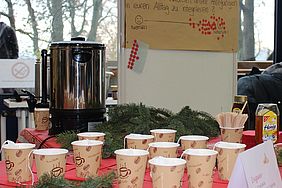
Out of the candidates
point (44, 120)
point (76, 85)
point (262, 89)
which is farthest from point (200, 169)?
point (262, 89)

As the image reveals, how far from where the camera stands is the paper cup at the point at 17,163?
1.25m

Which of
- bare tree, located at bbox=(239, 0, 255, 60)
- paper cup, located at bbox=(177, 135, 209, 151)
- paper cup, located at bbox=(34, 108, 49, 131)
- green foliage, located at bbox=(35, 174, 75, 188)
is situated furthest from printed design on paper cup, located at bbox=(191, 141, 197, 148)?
bare tree, located at bbox=(239, 0, 255, 60)

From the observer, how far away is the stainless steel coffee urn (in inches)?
74.8

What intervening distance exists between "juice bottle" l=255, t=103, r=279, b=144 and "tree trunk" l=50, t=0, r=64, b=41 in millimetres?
2631

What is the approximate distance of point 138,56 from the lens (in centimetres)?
295

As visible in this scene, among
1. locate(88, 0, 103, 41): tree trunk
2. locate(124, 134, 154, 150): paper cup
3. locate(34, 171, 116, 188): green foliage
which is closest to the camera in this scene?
locate(34, 171, 116, 188): green foliage

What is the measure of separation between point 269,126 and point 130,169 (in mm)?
647

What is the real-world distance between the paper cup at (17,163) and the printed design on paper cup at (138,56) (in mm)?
1712

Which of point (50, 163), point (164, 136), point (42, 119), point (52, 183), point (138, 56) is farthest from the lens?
point (138, 56)

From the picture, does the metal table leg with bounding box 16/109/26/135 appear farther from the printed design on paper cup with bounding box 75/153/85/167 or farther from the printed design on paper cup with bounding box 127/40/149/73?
the printed design on paper cup with bounding box 75/153/85/167

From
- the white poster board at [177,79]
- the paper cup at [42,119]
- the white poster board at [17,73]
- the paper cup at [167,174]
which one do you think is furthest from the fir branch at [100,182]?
the white poster board at [17,73]

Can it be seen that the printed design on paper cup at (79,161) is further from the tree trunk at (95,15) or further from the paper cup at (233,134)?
the tree trunk at (95,15)

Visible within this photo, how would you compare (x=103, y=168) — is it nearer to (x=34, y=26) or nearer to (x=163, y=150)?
(x=163, y=150)

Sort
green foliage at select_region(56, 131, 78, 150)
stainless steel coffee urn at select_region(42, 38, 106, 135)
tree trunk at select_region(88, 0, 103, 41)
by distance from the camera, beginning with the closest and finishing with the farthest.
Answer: green foliage at select_region(56, 131, 78, 150) → stainless steel coffee urn at select_region(42, 38, 106, 135) → tree trunk at select_region(88, 0, 103, 41)
